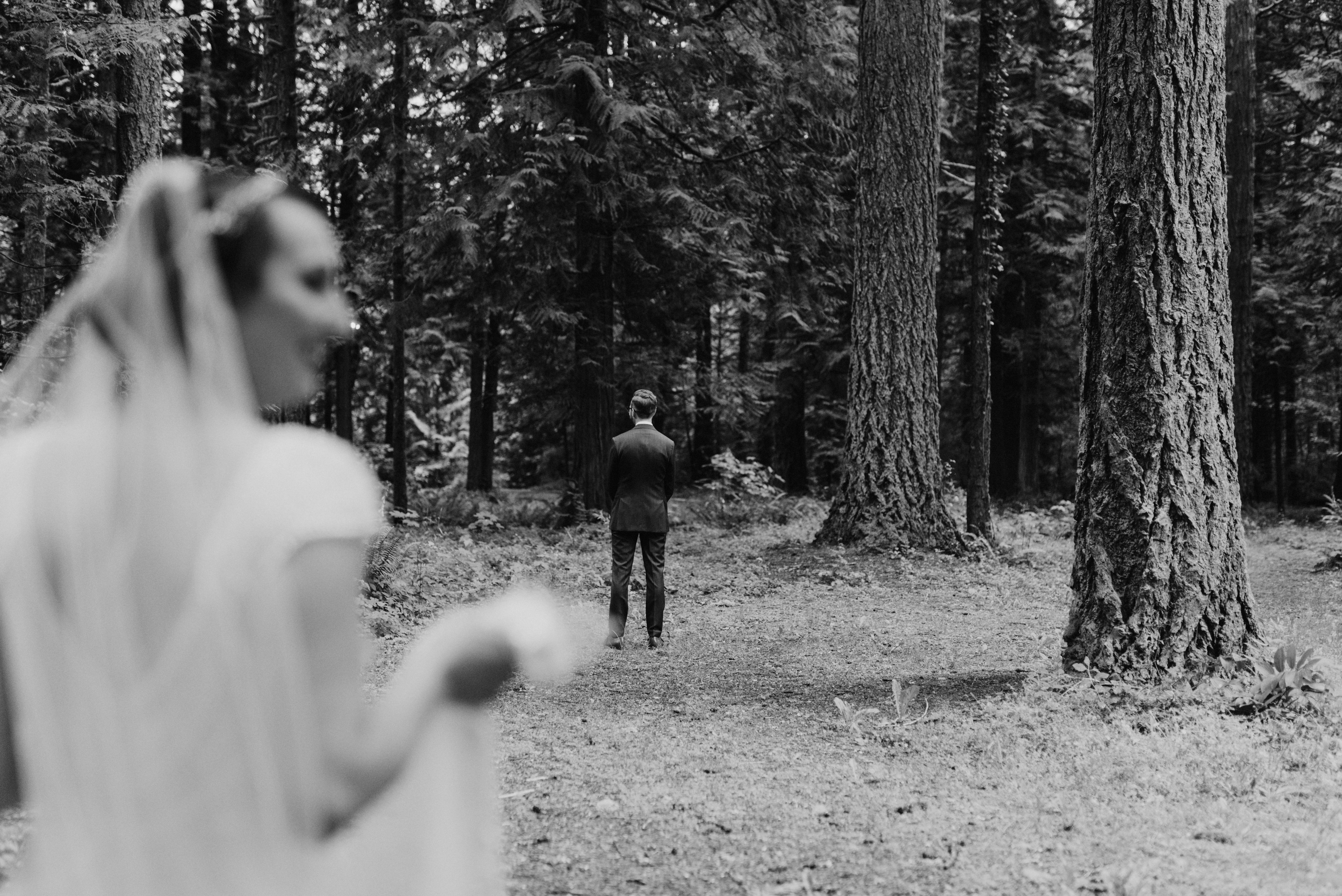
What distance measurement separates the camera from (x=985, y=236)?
14.5 metres

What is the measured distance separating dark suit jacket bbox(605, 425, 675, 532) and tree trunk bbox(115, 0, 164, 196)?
16.8 feet

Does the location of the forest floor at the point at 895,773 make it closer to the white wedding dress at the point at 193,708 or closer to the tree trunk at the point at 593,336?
the white wedding dress at the point at 193,708

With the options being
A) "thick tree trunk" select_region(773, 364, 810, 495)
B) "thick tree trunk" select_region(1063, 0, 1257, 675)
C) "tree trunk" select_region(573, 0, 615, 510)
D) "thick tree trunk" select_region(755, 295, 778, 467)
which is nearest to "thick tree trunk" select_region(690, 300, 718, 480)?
"thick tree trunk" select_region(755, 295, 778, 467)

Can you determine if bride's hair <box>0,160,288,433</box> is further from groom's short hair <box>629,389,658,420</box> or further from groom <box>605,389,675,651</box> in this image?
groom's short hair <box>629,389,658,420</box>

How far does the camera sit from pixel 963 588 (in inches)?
475

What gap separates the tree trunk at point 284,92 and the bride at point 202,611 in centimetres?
1470

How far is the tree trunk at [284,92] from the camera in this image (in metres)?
15.5

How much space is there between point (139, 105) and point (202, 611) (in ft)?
32.2

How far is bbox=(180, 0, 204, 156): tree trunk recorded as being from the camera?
60.3 feet

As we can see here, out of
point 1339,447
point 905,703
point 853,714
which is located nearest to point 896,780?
point 905,703

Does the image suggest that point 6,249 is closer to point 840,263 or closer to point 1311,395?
point 840,263

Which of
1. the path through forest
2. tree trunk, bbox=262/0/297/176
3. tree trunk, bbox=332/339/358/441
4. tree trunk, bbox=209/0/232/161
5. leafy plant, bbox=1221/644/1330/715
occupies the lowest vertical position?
the path through forest

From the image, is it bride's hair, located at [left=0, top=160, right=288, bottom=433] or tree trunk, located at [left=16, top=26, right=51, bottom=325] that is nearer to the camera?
bride's hair, located at [left=0, top=160, right=288, bottom=433]

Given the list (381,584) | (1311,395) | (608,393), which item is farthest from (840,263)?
(1311,395)
